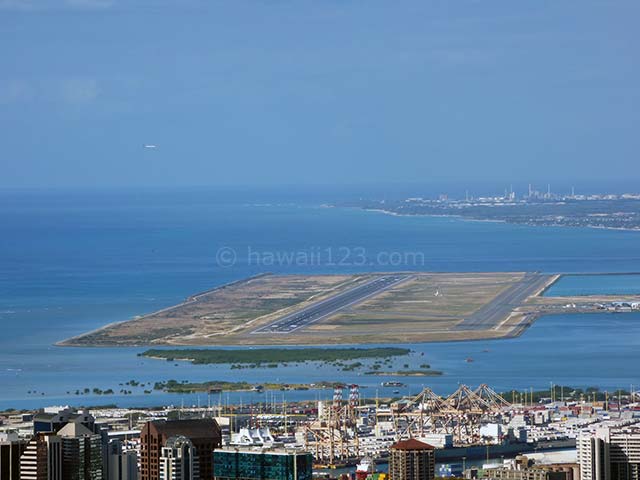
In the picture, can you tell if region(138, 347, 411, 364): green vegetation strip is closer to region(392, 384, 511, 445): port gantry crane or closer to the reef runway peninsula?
the reef runway peninsula

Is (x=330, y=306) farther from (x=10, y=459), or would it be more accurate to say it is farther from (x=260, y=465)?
(x=260, y=465)

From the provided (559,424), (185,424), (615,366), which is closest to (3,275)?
(615,366)

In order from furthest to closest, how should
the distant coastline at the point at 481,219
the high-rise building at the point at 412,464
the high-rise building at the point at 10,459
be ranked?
the distant coastline at the point at 481,219 → the high-rise building at the point at 412,464 → the high-rise building at the point at 10,459

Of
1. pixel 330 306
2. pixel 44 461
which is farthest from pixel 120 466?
pixel 330 306

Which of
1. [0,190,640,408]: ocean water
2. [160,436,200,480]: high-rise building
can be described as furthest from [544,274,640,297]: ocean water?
[160,436,200,480]: high-rise building

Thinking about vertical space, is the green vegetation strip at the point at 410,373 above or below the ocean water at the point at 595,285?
below

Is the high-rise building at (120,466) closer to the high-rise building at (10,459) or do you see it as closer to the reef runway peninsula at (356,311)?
the high-rise building at (10,459)

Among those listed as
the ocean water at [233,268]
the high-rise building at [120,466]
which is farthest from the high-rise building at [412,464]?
the ocean water at [233,268]

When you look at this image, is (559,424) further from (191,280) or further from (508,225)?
(508,225)
